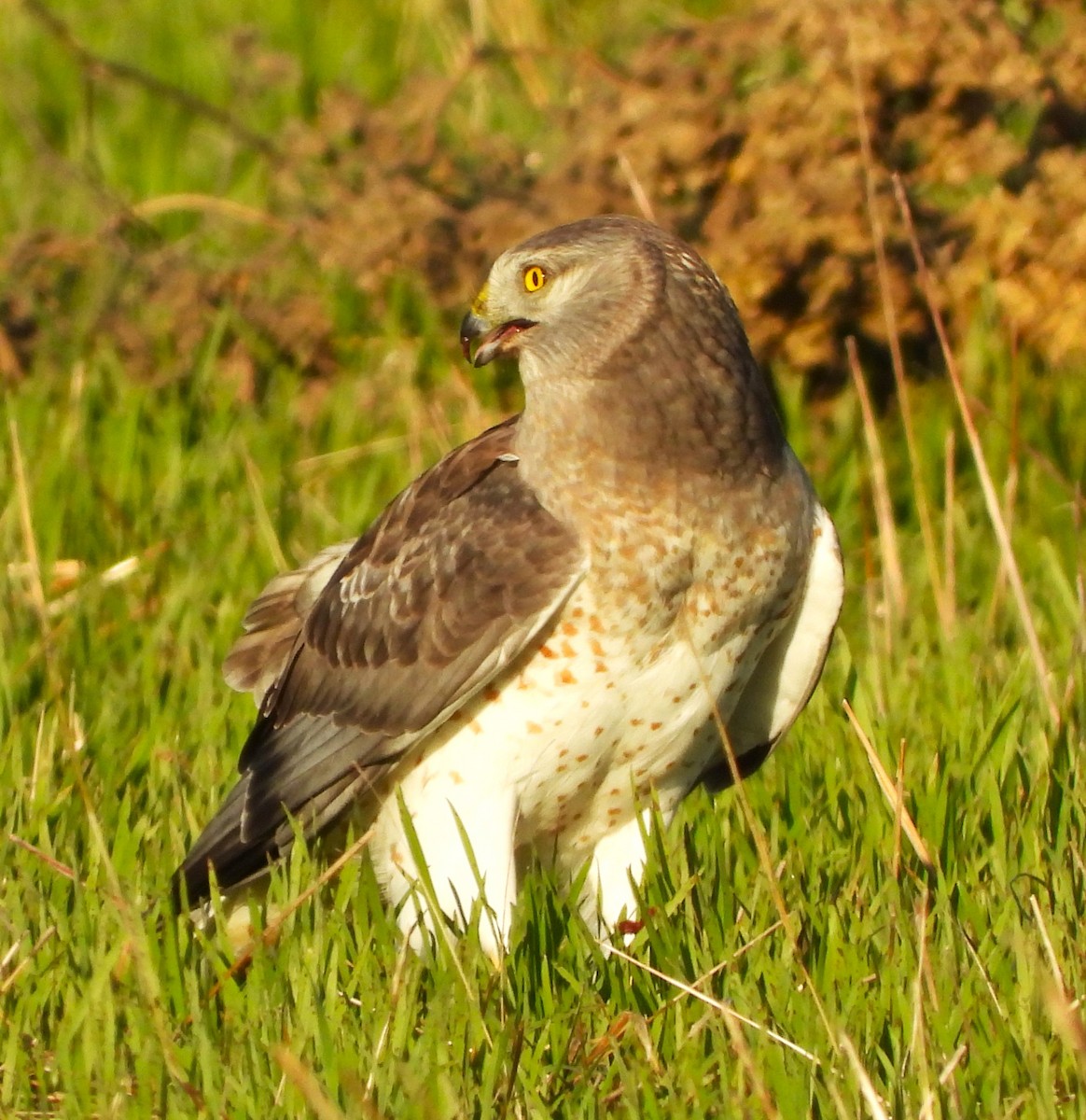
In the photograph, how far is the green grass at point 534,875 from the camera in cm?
313

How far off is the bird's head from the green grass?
1.00m

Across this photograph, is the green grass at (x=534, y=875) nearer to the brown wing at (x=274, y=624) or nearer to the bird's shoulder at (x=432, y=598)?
the brown wing at (x=274, y=624)

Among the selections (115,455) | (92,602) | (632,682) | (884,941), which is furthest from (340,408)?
(884,941)

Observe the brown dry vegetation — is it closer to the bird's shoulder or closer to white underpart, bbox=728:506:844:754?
the bird's shoulder

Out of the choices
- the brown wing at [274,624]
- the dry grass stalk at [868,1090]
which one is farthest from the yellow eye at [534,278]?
the dry grass stalk at [868,1090]

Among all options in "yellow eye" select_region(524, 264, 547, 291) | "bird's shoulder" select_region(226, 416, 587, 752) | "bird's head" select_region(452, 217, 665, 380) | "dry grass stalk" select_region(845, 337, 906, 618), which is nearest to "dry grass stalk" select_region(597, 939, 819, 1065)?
"bird's shoulder" select_region(226, 416, 587, 752)

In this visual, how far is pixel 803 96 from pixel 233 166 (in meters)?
2.82

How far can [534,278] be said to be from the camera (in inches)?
157

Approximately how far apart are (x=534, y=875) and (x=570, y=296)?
1.09 metres

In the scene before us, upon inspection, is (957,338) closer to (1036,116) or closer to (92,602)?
(1036,116)

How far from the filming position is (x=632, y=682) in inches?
149

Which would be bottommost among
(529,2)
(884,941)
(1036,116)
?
(884,941)

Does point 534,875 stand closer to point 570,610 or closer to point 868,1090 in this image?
point 570,610

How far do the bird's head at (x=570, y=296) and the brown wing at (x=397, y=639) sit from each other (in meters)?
0.22
